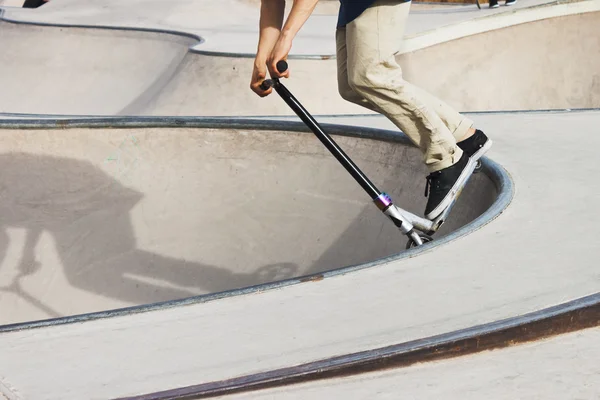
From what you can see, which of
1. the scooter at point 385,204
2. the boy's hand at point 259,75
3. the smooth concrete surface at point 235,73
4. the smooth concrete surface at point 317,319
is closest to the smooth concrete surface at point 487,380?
the smooth concrete surface at point 317,319

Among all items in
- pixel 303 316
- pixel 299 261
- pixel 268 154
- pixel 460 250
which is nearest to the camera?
pixel 303 316

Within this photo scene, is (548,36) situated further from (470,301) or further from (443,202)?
(470,301)

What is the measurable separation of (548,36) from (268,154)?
7.88 m

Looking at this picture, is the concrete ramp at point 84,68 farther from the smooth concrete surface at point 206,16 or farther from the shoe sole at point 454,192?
the shoe sole at point 454,192

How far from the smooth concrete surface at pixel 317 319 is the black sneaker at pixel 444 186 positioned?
1.98 feet

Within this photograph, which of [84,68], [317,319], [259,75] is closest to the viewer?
[317,319]

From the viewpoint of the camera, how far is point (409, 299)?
3105mm

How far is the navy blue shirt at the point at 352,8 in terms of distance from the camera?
411 centimetres

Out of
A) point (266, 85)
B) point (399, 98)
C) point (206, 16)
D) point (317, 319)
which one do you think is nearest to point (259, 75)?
point (266, 85)

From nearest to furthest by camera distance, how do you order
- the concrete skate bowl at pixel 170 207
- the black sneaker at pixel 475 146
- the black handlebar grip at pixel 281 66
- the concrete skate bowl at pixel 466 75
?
the black handlebar grip at pixel 281 66 < the black sneaker at pixel 475 146 < the concrete skate bowl at pixel 170 207 < the concrete skate bowl at pixel 466 75

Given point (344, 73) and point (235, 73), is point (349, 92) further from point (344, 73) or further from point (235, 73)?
point (235, 73)

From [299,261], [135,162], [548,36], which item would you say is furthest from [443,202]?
[548,36]

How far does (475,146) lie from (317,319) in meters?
2.13

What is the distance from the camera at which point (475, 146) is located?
4.72 metres
